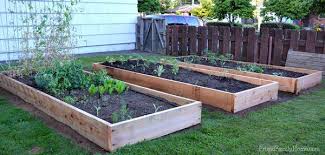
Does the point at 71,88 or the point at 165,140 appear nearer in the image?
the point at 165,140

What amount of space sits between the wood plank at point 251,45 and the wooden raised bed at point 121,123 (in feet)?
14.8

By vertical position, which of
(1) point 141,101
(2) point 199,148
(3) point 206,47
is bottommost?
(2) point 199,148

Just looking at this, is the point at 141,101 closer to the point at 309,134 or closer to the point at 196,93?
the point at 196,93

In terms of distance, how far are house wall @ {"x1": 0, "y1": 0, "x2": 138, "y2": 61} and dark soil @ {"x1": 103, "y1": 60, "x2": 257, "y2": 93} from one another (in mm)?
3567

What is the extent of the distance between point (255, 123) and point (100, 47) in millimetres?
8448

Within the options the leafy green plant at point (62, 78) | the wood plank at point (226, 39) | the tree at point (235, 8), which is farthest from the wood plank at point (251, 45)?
the tree at point (235, 8)

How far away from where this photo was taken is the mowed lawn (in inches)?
A: 137

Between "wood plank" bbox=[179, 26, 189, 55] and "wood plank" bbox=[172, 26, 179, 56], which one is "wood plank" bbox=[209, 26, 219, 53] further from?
"wood plank" bbox=[172, 26, 179, 56]

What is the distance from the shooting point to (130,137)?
11.5 ft

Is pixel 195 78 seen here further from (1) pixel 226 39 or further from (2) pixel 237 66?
(1) pixel 226 39

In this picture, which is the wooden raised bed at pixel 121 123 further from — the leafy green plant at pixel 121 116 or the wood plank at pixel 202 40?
the wood plank at pixel 202 40

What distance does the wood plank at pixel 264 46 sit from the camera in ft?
26.8

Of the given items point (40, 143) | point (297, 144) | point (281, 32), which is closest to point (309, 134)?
point (297, 144)

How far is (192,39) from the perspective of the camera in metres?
10.1
